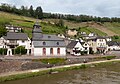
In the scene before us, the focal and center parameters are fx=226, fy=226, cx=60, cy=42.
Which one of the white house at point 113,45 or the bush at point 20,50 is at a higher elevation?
the white house at point 113,45

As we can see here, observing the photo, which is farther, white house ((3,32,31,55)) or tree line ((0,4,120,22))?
tree line ((0,4,120,22))

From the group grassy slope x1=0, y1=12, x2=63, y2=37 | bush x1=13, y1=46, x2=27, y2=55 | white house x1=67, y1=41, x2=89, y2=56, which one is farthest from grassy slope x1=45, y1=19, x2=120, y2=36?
bush x1=13, y1=46, x2=27, y2=55

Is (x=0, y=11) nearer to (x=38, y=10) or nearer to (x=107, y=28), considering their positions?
(x=38, y=10)

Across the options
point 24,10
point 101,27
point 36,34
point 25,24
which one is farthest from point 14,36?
point 101,27

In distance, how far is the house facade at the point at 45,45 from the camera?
57.0 metres

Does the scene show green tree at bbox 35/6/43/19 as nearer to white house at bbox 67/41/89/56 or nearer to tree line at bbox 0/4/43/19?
tree line at bbox 0/4/43/19

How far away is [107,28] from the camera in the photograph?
146000mm

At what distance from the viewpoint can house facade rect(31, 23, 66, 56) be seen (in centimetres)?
5702

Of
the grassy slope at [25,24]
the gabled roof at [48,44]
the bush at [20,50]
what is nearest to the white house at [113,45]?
the grassy slope at [25,24]

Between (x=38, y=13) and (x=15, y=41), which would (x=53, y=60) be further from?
(x=38, y=13)

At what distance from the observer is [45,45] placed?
57.7 metres

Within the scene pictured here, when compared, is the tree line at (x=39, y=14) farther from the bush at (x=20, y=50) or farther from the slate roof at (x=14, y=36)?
the bush at (x=20, y=50)

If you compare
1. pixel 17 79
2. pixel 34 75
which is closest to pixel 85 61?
pixel 34 75

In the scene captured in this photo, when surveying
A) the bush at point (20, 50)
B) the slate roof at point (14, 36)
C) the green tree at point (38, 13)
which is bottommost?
the bush at point (20, 50)
